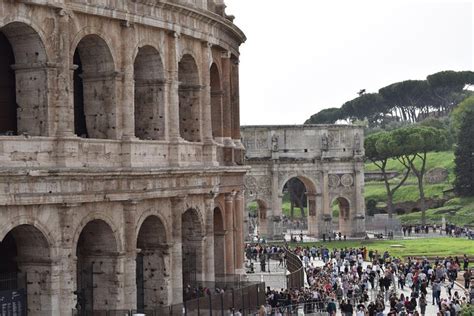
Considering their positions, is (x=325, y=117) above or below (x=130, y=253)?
above

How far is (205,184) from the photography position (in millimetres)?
27266

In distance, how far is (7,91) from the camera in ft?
72.8

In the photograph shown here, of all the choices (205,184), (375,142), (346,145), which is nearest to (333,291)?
(205,184)

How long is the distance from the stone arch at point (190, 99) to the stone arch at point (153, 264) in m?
3.34

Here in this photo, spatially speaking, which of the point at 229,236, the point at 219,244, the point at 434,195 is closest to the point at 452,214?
the point at 434,195

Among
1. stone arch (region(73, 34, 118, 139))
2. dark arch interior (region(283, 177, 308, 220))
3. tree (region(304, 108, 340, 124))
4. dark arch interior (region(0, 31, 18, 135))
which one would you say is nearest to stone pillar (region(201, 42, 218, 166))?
stone arch (region(73, 34, 118, 139))

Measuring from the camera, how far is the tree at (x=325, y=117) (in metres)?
113

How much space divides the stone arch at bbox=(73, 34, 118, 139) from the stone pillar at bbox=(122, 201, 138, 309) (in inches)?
71.9

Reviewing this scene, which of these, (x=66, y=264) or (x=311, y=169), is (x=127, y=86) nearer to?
(x=66, y=264)

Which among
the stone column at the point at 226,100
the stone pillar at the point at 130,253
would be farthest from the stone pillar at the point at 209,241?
the stone pillar at the point at 130,253

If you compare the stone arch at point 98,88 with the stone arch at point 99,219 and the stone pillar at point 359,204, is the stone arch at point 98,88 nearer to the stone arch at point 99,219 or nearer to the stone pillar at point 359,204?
the stone arch at point 99,219

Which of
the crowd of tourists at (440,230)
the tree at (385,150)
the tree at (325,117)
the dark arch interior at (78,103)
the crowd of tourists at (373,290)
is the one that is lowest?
the crowd of tourists at (373,290)

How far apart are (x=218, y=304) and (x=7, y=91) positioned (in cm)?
770

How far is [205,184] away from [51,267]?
7.13m
